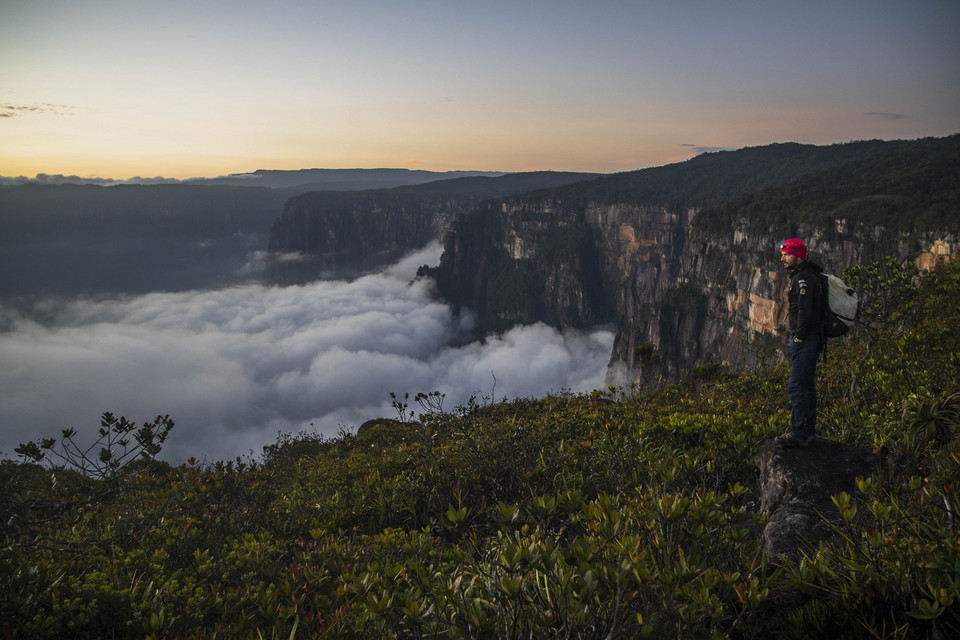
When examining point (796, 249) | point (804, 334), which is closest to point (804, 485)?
point (804, 334)

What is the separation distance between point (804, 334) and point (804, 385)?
0.56 metres

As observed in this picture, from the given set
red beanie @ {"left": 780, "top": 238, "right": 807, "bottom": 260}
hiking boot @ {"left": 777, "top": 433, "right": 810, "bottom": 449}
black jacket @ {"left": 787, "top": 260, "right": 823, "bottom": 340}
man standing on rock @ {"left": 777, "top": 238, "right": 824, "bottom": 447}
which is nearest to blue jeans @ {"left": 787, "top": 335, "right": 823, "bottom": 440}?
man standing on rock @ {"left": 777, "top": 238, "right": 824, "bottom": 447}

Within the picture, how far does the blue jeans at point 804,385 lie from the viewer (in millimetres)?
5098

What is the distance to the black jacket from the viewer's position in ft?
17.3

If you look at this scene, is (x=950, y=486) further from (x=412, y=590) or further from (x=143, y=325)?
(x=143, y=325)

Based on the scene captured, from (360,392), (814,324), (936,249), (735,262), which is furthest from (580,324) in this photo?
(814,324)

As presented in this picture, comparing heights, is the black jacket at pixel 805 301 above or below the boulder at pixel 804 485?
above

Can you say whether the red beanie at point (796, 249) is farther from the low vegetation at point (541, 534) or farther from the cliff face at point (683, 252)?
the cliff face at point (683, 252)

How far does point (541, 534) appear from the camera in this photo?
3262 millimetres

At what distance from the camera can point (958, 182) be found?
189 feet

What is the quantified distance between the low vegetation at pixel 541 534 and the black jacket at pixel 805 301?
1.13 m

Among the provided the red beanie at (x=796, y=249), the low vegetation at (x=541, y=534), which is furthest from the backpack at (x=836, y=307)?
the low vegetation at (x=541, y=534)

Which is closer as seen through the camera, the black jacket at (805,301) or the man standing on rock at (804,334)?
the man standing on rock at (804,334)

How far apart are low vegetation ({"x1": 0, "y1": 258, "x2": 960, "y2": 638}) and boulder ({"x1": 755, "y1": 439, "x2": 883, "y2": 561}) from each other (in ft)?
0.65
